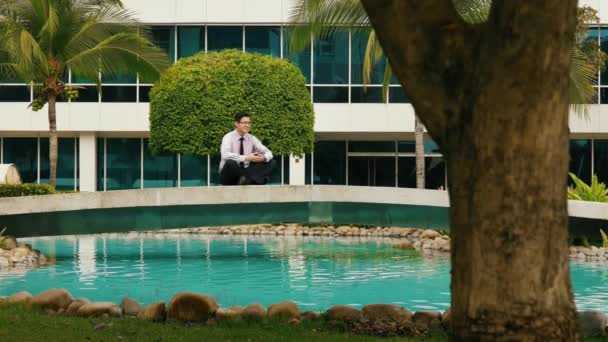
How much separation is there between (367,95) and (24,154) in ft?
39.3

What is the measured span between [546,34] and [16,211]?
45.0 ft

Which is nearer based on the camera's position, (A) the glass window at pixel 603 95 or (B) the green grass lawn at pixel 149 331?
(B) the green grass lawn at pixel 149 331

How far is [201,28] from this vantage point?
32.1 m

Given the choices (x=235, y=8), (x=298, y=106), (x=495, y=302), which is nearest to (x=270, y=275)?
(x=495, y=302)

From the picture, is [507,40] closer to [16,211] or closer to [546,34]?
[546,34]

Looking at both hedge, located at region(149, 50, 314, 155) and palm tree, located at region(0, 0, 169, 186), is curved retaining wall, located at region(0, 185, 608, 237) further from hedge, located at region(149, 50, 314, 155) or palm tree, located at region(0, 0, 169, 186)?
hedge, located at region(149, 50, 314, 155)

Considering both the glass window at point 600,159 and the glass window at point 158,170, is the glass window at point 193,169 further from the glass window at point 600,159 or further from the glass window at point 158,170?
the glass window at point 600,159

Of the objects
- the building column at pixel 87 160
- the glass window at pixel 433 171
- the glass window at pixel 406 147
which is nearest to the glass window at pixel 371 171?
the glass window at pixel 406 147

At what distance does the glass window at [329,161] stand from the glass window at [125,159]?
6.08 meters

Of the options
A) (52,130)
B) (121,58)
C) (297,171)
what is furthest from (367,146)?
(52,130)

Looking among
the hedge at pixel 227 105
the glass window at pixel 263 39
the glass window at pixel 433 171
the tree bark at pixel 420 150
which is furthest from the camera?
the glass window at pixel 433 171

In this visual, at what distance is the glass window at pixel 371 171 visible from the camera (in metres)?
33.8

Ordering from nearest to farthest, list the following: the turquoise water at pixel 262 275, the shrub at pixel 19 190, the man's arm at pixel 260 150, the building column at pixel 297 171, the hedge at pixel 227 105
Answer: the turquoise water at pixel 262 275, the man's arm at pixel 260 150, the shrub at pixel 19 190, the hedge at pixel 227 105, the building column at pixel 297 171

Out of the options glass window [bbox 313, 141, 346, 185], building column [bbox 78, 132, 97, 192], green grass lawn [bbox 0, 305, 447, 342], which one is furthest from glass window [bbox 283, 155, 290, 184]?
green grass lawn [bbox 0, 305, 447, 342]
